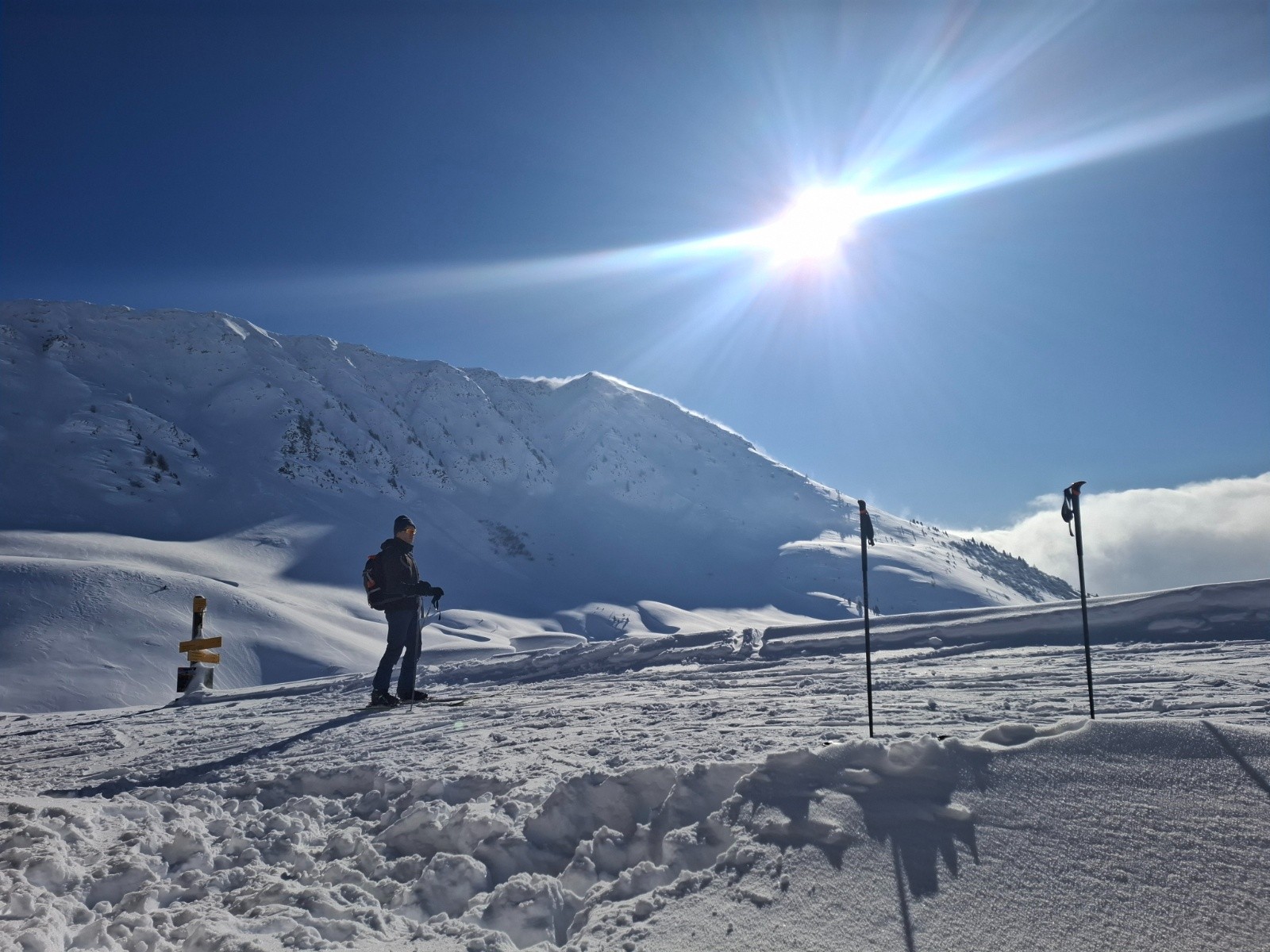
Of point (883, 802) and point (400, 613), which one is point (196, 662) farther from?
point (883, 802)

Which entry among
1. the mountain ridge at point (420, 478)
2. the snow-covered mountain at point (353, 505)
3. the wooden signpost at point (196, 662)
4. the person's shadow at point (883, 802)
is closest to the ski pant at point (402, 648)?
the wooden signpost at point (196, 662)

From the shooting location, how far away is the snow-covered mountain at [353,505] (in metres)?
23.6

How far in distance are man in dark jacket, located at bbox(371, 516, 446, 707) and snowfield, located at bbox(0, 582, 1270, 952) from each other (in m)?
2.22

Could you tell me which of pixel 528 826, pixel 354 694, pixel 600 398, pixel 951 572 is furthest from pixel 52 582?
pixel 600 398

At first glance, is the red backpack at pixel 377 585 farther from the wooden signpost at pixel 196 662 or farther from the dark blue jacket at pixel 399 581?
the wooden signpost at pixel 196 662

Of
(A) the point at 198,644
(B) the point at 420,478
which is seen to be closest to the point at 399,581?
(A) the point at 198,644

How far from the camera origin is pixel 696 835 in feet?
10.8

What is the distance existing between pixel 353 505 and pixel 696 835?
46.7 meters

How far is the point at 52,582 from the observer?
16.8 metres

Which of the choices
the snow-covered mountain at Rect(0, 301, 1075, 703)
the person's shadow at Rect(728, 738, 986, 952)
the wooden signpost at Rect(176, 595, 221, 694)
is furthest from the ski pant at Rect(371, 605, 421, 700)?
the snow-covered mountain at Rect(0, 301, 1075, 703)

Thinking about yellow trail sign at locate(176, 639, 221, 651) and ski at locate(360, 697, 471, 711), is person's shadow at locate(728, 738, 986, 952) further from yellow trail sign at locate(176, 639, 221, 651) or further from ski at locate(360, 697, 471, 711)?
yellow trail sign at locate(176, 639, 221, 651)

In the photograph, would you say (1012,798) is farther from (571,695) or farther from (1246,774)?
(571,695)

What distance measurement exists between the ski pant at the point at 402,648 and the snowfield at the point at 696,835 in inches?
88.4

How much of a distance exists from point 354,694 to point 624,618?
29.2m
